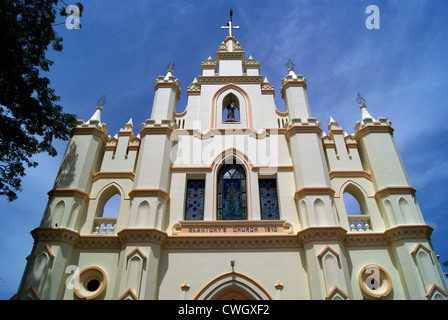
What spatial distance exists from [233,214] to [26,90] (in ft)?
26.4

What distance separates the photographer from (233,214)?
11430 mm

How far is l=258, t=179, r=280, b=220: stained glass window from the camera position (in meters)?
11.5

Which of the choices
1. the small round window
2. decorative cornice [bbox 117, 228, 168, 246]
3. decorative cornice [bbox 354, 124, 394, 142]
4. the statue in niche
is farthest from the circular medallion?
the statue in niche

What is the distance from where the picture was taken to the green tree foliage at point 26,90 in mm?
9312

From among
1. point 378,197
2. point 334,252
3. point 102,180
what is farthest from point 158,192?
point 378,197

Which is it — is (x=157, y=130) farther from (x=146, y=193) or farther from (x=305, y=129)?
(x=305, y=129)

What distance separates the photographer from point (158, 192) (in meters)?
10.9

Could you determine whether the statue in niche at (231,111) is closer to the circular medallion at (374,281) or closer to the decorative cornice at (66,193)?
the decorative cornice at (66,193)

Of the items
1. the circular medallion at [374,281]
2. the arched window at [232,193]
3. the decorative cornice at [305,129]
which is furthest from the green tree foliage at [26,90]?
the circular medallion at [374,281]

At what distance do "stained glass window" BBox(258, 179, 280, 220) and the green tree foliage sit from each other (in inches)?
306

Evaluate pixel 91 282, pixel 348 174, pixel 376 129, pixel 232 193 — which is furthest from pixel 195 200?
pixel 376 129

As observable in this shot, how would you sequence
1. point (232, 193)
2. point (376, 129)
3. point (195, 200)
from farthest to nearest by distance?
point (376, 129) < point (232, 193) < point (195, 200)

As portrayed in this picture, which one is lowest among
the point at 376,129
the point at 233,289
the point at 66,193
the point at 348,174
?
the point at 233,289
